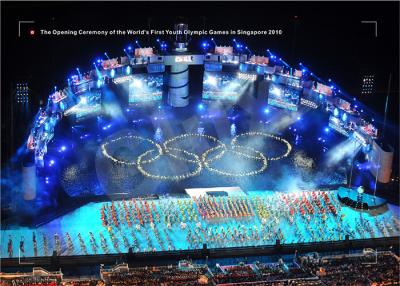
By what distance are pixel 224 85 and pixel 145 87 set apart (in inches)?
183

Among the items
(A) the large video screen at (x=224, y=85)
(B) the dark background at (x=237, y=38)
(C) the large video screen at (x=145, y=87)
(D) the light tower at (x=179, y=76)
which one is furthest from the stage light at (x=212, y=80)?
(B) the dark background at (x=237, y=38)

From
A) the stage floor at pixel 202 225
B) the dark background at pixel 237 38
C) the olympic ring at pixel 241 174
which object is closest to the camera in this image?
the stage floor at pixel 202 225

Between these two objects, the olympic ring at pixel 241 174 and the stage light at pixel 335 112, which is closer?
the olympic ring at pixel 241 174

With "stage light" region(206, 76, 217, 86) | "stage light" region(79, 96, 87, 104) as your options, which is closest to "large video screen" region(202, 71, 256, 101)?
"stage light" region(206, 76, 217, 86)

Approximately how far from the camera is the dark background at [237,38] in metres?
43.9

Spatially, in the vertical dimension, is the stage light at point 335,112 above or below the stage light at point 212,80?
below

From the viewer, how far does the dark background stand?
43.9 meters

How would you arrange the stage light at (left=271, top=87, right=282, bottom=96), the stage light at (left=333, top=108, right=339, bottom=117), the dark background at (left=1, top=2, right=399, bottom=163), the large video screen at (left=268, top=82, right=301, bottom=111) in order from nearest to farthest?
the stage light at (left=333, top=108, right=339, bottom=117) → the large video screen at (left=268, top=82, right=301, bottom=111) → the stage light at (left=271, top=87, right=282, bottom=96) → the dark background at (left=1, top=2, right=399, bottom=163)

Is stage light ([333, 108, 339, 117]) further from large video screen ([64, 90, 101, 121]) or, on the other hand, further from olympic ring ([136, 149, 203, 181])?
large video screen ([64, 90, 101, 121])

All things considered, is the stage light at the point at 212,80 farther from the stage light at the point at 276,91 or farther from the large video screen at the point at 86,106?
the large video screen at the point at 86,106

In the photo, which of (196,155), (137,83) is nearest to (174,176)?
(196,155)

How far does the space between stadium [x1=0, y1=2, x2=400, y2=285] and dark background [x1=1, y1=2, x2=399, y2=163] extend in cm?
135

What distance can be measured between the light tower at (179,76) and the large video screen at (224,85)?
1.16 m

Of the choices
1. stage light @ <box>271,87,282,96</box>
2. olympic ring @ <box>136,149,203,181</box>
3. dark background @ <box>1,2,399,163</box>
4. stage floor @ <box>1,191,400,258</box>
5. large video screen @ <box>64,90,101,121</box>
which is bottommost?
stage floor @ <box>1,191,400,258</box>
